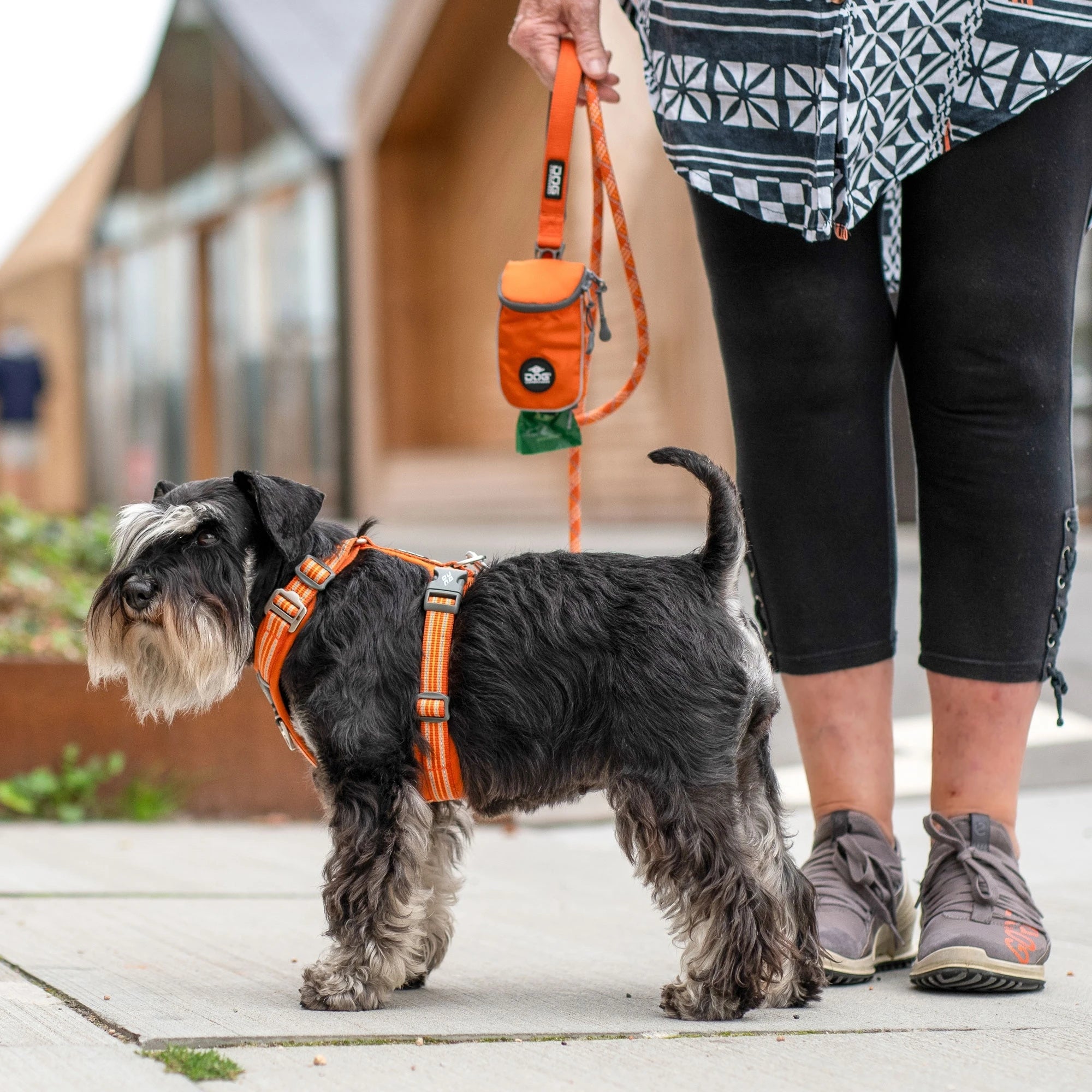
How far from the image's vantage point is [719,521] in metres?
2.54

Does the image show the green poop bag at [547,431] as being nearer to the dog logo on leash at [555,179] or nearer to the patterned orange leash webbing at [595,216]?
the patterned orange leash webbing at [595,216]

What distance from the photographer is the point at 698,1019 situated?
245 cm

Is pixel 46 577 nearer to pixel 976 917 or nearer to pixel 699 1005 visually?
pixel 699 1005

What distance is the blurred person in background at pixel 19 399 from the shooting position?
19.1 m

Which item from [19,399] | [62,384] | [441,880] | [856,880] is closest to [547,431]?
[441,880]

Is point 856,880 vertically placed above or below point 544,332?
below

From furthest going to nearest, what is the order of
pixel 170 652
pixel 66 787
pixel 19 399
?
1. pixel 19 399
2. pixel 66 787
3. pixel 170 652

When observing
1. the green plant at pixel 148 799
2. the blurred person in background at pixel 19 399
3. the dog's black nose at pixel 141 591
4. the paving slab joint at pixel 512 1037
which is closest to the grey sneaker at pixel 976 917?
the paving slab joint at pixel 512 1037

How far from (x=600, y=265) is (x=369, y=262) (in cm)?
1062

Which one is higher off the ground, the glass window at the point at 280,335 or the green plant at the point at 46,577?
the glass window at the point at 280,335

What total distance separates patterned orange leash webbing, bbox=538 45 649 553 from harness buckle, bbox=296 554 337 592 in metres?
0.47

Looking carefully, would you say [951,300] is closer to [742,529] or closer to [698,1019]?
[742,529]

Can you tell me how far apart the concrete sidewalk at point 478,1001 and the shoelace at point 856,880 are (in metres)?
0.14

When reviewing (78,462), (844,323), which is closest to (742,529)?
(844,323)
